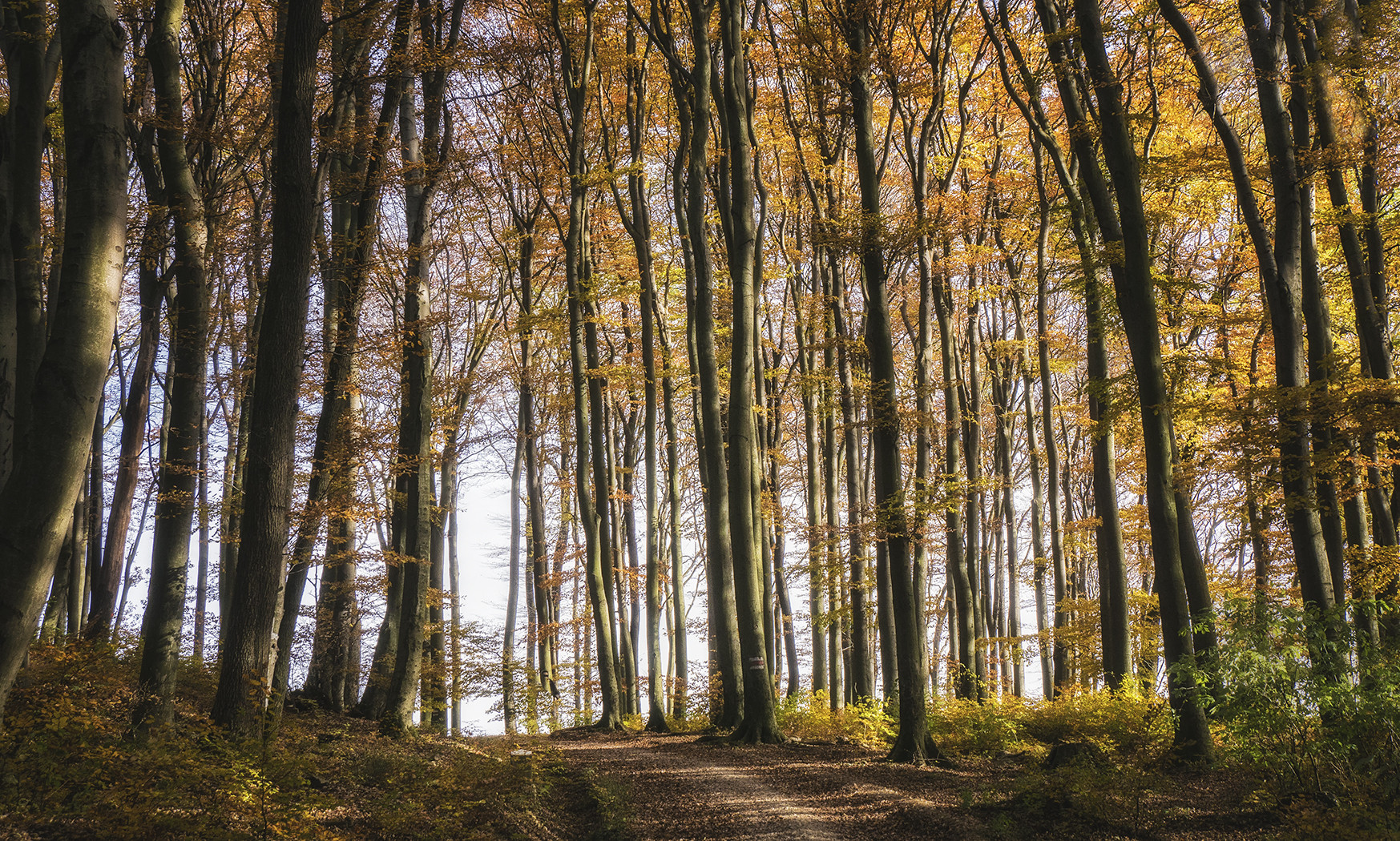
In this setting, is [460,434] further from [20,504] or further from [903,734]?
[20,504]

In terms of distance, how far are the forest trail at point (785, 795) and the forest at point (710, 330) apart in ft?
3.28

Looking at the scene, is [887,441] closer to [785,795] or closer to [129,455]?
[785,795]

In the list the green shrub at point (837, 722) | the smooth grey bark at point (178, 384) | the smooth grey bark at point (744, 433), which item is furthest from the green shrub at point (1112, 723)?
the smooth grey bark at point (178, 384)

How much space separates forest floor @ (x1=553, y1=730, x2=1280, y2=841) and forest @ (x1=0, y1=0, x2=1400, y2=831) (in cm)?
69

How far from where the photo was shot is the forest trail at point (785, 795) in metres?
6.46

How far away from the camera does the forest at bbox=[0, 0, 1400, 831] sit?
6.82 m

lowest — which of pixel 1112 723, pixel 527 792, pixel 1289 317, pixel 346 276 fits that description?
pixel 1112 723

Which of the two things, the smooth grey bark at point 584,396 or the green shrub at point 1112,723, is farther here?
the smooth grey bark at point 584,396

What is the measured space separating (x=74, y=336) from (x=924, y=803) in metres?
7.17

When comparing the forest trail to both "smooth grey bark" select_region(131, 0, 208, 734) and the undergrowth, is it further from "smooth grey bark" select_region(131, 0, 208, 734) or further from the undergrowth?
"smooth grey bark" select_region(131, 0, 208, 734)

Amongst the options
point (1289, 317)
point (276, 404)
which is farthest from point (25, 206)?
point (1289, 317)

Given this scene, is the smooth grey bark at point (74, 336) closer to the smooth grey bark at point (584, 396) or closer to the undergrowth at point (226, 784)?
the undergrowth at point (226, 784)

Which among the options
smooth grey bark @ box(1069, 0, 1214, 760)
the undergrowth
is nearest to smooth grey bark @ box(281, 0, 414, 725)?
the undergrowth

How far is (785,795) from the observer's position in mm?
7773
